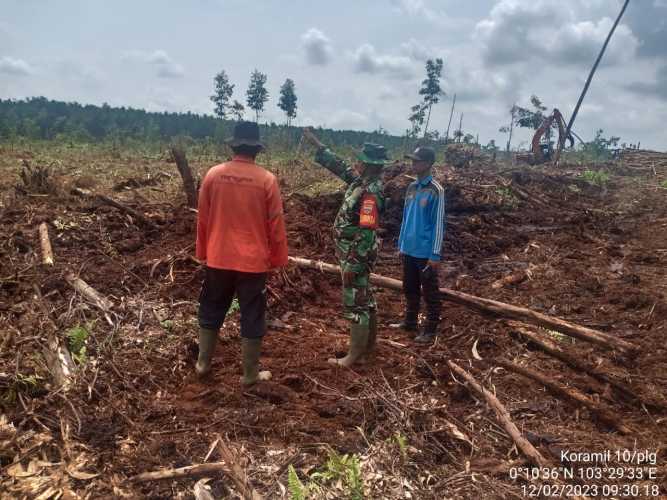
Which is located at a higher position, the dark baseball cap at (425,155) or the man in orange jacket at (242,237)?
the dark baseball cap at (425,155)

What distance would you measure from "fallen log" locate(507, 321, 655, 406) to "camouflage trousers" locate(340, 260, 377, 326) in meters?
1.73

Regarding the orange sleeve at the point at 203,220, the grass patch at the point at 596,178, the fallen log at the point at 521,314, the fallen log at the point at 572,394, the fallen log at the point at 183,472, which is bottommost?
the fallen log at the point at 183,472

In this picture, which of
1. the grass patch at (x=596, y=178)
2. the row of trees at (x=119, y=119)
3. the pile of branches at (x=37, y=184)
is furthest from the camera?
the row of trees at (x=119, y=119)

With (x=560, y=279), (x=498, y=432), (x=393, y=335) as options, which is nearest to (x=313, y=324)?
(x=393, y=335)

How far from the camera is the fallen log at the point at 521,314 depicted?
14.6ft

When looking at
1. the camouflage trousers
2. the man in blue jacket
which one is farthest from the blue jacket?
the camouflage trousers

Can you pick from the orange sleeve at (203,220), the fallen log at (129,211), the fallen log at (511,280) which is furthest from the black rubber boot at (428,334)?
the fallen log at (129,211)

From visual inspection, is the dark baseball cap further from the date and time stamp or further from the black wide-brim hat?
the date and time stamp

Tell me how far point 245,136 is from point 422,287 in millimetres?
2492

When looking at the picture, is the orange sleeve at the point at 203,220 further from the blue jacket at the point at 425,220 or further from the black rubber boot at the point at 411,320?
the black rubber boot at the point at 411,320

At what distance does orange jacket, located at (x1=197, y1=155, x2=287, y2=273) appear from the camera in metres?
3.65

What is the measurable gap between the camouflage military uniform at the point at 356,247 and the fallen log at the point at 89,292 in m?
2.32

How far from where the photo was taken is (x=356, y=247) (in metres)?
4.35

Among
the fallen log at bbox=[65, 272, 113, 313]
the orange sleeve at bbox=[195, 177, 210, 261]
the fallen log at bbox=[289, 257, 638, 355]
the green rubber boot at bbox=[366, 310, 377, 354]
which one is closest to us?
the orange sleeve at bbox=[195, 177, 210, 261]
